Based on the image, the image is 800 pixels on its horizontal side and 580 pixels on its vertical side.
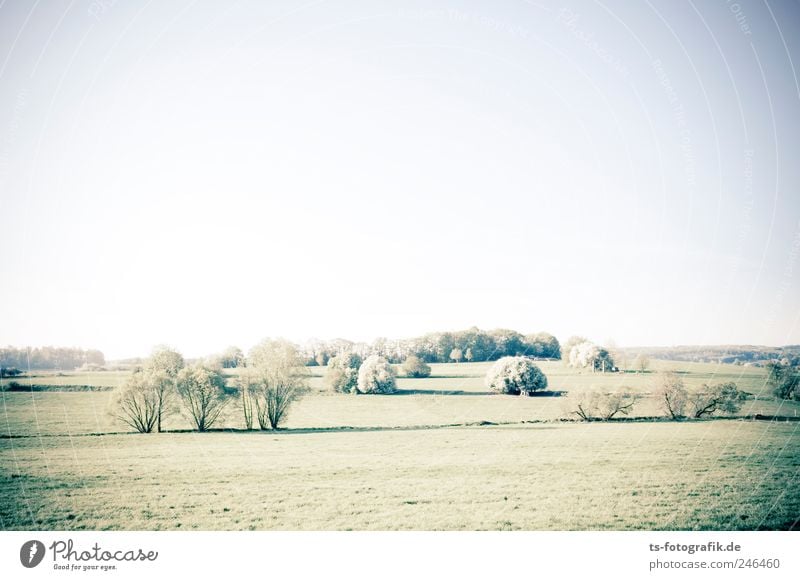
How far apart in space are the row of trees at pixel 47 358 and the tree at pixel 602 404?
18579 millimetres

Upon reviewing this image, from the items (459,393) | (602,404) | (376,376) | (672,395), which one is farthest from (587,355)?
(376,376)

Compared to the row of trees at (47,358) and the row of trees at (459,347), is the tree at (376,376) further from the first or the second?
the row of trees at (47,358)

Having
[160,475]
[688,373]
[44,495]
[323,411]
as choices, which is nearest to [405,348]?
[323,411]

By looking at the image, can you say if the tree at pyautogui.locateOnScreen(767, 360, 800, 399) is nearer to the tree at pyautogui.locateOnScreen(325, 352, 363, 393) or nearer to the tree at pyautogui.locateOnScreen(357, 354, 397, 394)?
the tree at pyautogui.locateOnScreen(357, 354, 397, 394)

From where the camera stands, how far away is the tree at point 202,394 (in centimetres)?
1644

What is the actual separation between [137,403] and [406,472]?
12.2 metres

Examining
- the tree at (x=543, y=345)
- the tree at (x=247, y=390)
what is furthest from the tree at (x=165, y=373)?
the tree at (x=543, y=345)

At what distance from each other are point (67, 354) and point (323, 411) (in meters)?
13.3

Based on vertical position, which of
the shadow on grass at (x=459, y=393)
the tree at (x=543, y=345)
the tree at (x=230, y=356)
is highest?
the tree at (x=230, y=356)

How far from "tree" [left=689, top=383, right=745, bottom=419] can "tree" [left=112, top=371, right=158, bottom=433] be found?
2273 centimetres

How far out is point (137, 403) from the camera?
1598cm

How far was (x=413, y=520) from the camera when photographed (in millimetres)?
7629
